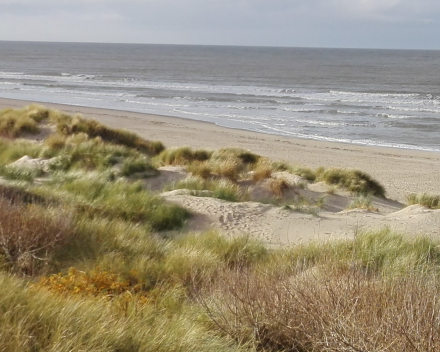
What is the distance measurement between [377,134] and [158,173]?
1628cm

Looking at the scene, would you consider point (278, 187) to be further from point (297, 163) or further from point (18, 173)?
point (297, 163)

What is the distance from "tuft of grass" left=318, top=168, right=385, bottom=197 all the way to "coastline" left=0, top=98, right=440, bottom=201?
998 mm

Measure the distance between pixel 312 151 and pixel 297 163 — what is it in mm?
2974

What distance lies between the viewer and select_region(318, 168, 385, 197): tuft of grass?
550 inches

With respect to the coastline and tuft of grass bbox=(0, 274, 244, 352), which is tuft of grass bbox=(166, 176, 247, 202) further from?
tuft of grass bbox=(0, 274, 244, 352)

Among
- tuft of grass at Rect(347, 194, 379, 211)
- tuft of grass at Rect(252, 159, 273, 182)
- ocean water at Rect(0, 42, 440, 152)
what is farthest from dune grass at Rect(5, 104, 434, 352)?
ocean water at Rect(0, 42, 440, 152)

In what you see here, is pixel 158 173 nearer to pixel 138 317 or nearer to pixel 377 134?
pixel 138 317

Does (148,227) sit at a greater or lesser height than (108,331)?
lesser

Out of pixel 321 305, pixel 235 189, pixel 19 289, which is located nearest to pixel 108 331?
pixel 19 289

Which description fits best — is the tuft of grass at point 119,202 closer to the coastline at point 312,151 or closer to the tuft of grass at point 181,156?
the tuft of grass at point 181,156

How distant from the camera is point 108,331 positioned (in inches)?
144

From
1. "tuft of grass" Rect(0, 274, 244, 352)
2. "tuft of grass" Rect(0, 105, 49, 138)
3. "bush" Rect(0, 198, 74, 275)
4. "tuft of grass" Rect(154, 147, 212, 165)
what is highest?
"tuft of grass" Rect(0, 274, 244, 352)

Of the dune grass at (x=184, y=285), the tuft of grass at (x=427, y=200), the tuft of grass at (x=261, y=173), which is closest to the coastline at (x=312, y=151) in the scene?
the tuft of grass at (x=427, y=200)

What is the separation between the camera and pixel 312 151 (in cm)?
2206
